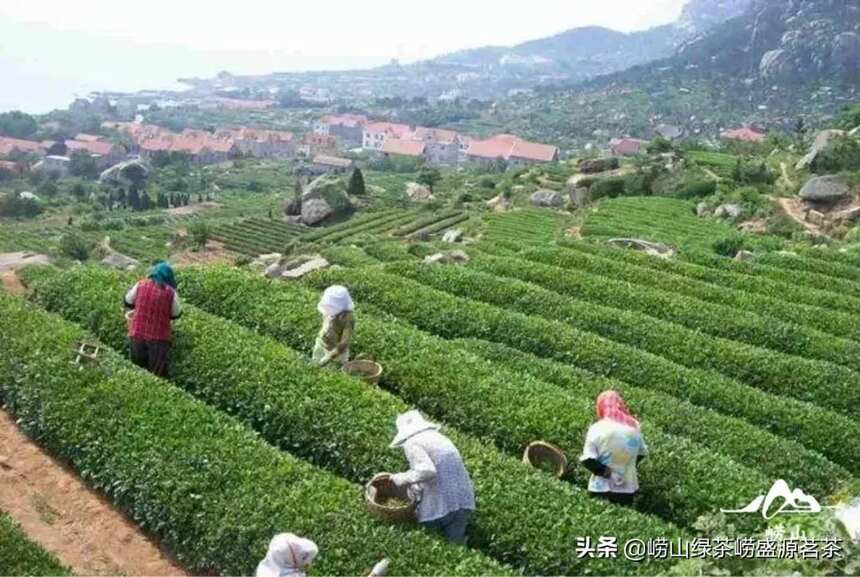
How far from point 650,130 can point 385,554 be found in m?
187

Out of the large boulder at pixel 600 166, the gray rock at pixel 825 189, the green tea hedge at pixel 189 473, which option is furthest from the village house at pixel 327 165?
the green tea hedge at pixel 189 473

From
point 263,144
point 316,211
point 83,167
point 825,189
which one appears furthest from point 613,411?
point 263,144

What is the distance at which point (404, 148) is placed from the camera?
17200 centimetres

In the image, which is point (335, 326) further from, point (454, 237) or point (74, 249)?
point (74, 249)

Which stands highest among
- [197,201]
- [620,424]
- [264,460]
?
[620,424]

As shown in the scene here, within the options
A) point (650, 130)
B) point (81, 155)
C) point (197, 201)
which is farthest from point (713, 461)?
point (650, 130)

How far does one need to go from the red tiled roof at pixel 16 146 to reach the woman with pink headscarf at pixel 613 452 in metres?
177

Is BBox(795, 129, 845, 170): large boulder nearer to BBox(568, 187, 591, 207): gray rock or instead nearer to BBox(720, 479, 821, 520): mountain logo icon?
BBox(568, 187, 591, 207): gray rock

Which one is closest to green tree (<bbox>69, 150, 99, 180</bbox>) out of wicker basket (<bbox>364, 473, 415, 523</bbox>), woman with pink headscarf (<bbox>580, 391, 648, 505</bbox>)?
wicker basket (<bbox>364, 473, 415, 523</bbox>)

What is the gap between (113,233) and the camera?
84.6 m

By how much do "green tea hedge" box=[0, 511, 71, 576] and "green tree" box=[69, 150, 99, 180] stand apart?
159974 mm

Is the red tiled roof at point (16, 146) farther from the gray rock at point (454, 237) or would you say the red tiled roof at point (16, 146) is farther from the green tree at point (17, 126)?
the gray rock at point (454, 237)

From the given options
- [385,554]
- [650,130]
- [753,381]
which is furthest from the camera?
[650,130]

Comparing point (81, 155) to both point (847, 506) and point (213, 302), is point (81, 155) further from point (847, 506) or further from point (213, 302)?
point (847, 506)
